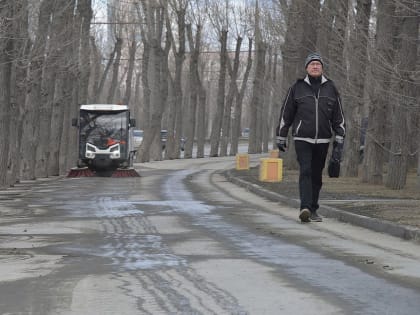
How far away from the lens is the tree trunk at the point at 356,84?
71.9ft

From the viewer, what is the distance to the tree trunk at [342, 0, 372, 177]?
21922mm

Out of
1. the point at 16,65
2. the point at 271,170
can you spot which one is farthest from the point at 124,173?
the point at 271,170

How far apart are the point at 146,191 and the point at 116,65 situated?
128 feet

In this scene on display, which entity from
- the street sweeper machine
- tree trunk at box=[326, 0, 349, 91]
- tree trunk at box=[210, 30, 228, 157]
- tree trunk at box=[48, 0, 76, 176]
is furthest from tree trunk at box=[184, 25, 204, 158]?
tree trunk at box=[326, 0, 349, 91]

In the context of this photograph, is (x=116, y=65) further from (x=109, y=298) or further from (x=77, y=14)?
(x=109, y=298)

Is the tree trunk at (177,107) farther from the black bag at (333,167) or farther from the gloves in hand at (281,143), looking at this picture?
the gloves in hand at (281,143)

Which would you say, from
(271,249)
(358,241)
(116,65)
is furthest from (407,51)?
(116,65)

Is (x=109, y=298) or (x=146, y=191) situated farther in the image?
(x=146, y=191)

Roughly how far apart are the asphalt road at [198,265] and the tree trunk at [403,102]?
21.1 feet

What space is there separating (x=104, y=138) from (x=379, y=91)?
14227mm

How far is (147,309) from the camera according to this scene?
5.92 metres

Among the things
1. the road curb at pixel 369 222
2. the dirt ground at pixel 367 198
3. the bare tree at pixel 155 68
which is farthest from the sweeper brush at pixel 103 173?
the bare tree at pixel 155 68

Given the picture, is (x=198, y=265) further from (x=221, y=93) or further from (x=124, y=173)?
(x=221, y=93)

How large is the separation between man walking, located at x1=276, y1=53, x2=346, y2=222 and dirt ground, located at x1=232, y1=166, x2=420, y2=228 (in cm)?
132
